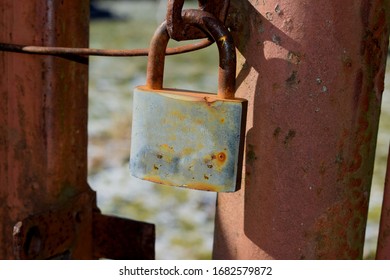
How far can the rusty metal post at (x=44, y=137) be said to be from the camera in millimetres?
866

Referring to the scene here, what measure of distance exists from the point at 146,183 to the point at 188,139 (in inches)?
92.6

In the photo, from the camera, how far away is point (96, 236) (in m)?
1.03

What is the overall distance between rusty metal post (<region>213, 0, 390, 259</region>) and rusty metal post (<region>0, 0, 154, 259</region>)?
0.30 meters

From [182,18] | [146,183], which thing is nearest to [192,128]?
[182,18]

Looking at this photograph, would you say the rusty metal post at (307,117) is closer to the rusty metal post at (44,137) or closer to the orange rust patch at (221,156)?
the orange rust patch at (221,156)

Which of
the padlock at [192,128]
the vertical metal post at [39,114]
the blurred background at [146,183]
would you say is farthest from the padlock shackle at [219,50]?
the blurred background at [146,183]

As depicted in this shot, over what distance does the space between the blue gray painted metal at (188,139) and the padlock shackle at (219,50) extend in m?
0.02

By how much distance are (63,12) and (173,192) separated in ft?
6.98

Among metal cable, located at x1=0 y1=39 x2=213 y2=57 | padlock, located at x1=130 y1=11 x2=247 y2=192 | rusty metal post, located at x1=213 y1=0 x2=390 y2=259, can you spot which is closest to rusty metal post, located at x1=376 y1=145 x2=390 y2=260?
rusty metal post, located at x1=213 y1=0 x2=390 y2=259

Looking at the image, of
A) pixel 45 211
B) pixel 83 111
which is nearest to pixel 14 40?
pixel 83 111

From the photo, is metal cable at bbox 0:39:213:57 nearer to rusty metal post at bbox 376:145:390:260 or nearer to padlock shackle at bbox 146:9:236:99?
padlock shackle at bbox 146:9:236:99

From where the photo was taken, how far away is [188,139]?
28.0 inches

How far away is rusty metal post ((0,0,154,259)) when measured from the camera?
87 cm

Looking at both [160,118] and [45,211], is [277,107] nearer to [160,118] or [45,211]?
[160,118]
